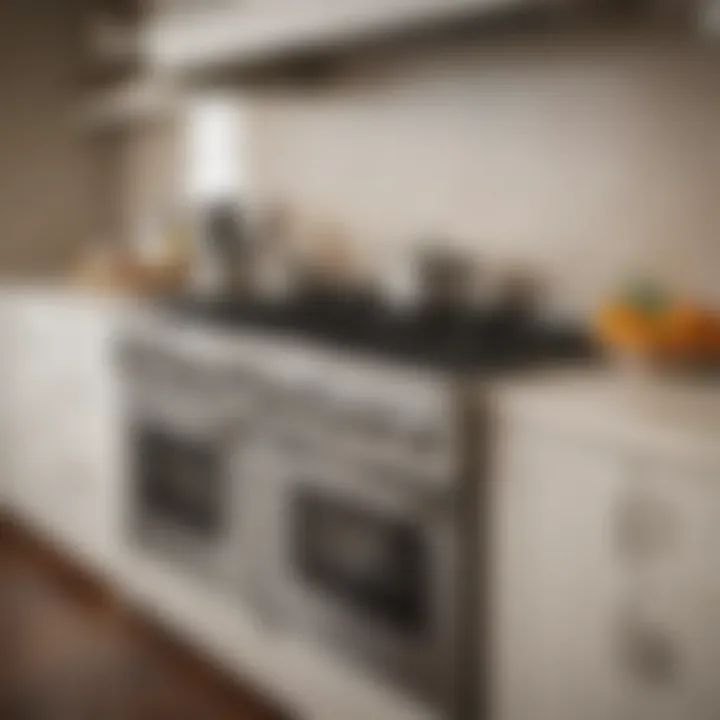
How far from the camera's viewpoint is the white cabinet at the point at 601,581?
1.38 meters

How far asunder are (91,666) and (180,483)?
0.49 m

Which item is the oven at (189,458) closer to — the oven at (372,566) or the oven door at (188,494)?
the oven door at (188,494)

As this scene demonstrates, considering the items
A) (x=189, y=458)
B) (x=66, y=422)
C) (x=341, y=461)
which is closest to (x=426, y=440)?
(x=341, y=461)

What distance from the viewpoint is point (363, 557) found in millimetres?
1956

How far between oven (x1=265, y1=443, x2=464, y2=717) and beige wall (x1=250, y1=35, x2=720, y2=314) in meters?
0.73

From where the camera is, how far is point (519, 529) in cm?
163

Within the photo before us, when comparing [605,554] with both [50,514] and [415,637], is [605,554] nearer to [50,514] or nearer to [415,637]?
[415,637]

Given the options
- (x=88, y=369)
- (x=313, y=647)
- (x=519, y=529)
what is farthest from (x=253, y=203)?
(x=519, y=529)

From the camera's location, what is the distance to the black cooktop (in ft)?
6.24

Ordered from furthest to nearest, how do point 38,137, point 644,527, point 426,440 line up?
1. point 38,137
2. point 426,440
3. point 644,527

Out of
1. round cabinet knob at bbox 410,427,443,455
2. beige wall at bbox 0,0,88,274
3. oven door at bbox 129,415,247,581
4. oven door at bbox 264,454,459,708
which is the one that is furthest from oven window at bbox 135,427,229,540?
beige wall at bbox 0,0,88,274

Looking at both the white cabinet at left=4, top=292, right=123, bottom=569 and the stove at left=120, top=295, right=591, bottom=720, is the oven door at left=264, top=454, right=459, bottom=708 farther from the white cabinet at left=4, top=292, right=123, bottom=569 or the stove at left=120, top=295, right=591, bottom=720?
the white cabinet at left=4, top=292, right=123, bottom=569

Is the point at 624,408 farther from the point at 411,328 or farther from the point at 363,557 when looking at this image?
the point at 411,328

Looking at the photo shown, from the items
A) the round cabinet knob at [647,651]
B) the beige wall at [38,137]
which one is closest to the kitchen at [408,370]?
the round cabinet knob at [647,651]
